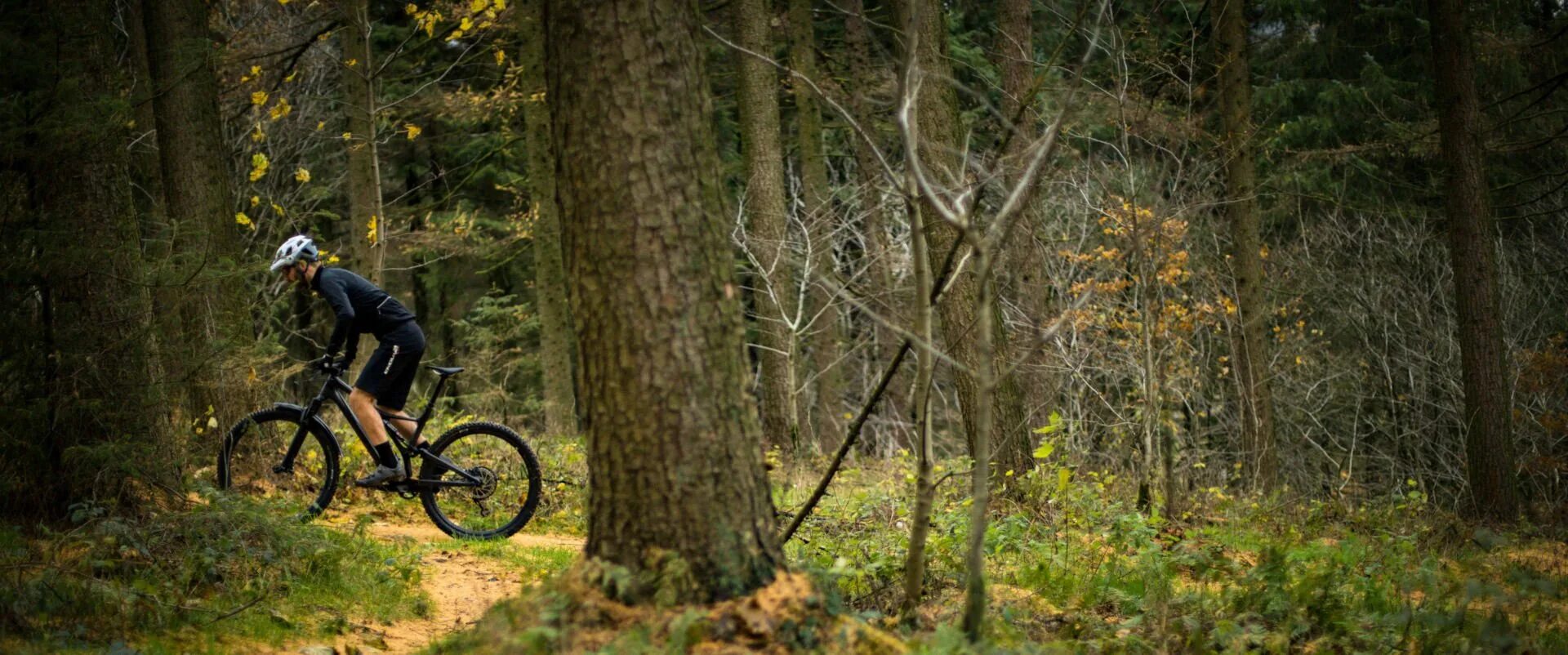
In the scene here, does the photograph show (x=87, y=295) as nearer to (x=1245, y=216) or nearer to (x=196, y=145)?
(x=196, y=145)

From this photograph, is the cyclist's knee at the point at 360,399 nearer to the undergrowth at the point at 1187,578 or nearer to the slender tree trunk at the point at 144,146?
the undergrowth at the point at 1187,578

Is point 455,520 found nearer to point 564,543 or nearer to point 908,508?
point 564,543

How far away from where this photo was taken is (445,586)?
638 cm

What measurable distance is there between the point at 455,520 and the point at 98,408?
2895 mm

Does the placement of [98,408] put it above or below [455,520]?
above

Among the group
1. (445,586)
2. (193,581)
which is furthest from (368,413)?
(193,581)

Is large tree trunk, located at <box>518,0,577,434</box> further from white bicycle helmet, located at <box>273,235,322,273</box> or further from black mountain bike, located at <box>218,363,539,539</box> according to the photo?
white bicycle helmet, located at <box>273,235,322,273</box>

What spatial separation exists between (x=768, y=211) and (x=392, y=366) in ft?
20.8

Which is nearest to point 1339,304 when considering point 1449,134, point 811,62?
point 1449,134

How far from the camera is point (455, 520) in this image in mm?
8086

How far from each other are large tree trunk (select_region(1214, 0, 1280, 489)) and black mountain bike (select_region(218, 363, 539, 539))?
9.14 metres

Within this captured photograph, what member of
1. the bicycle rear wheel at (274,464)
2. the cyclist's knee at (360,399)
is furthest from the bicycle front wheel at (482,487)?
the bicycle rear wheel at (274,464)

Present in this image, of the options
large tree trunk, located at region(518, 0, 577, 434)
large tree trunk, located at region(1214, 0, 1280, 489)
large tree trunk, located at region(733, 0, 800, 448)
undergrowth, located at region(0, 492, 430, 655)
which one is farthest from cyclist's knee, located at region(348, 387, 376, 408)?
large tree trunk, located at region(1214, 0, 1280, 489)

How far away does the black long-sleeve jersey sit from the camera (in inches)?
279
